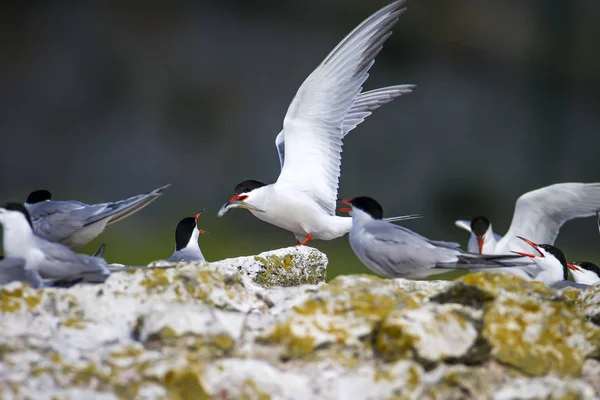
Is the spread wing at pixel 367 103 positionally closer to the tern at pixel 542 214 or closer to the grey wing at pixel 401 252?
the tern at pixel 542 214

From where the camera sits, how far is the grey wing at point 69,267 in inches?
87.9

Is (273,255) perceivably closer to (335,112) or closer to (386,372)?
(335,112)

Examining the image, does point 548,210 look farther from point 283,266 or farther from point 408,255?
point 408,255

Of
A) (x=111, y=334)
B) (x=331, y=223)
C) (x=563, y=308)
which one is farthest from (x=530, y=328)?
(x=331, y=223)

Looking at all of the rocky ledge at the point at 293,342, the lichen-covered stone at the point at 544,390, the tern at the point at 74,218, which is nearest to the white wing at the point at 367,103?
the tern at the point at 74,218

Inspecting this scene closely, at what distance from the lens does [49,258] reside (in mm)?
2268

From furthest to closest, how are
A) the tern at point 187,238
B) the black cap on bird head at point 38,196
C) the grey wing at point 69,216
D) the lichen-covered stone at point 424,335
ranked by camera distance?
the black cap on bird head at point 38,196, the tern at point 187,238, the grey wing at point 69,216, the lichen-covered stone at point 424,335

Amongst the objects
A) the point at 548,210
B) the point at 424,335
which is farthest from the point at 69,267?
the point at 548,210

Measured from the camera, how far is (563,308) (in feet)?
6.53

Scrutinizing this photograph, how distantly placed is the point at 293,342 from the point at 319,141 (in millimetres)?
2416

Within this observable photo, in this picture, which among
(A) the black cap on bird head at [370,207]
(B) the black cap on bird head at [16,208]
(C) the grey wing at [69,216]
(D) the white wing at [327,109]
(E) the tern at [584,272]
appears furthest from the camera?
(D) the white wing at [327,109]

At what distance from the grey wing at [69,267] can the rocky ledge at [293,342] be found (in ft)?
0.41

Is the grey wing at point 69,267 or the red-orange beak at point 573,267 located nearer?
the grey wing at point 69,267

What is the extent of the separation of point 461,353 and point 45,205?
179 cm
